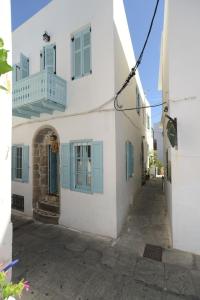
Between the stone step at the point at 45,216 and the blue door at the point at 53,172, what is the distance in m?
1.14

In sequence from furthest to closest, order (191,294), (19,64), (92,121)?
(19,64), (92,121), (191,294)

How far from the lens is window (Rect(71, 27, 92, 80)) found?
621 cm

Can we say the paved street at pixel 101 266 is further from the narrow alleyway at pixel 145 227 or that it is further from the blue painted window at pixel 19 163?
the blue painted window at pixel 19 163

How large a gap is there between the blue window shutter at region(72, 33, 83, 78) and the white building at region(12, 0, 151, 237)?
0.8 inches

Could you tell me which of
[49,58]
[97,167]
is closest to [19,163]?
[97,167]

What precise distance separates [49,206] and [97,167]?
→ 2933mm

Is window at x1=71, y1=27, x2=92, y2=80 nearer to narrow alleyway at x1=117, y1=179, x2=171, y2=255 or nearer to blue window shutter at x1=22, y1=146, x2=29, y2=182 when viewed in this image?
blue window shutter at x1=22, y1=146, x2=29, y2=182

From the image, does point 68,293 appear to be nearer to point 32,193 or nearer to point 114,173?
point 114,173

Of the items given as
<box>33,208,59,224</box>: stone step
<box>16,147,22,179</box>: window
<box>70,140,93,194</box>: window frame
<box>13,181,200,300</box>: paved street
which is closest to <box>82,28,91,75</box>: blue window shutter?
<box>70,140,93,194</box>: window frame

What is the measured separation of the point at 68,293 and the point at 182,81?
5427 mm

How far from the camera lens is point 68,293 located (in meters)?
3.35

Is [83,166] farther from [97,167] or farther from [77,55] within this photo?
[77,55]

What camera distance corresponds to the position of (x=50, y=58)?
7020mm

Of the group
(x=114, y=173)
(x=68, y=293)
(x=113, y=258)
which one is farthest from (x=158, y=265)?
(x=114, y=173)
